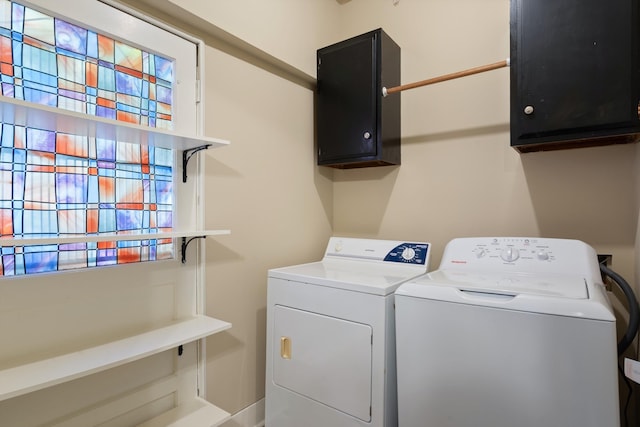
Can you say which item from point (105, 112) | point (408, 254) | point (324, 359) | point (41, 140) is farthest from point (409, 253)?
point (41, 140)

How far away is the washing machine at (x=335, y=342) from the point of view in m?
1.36

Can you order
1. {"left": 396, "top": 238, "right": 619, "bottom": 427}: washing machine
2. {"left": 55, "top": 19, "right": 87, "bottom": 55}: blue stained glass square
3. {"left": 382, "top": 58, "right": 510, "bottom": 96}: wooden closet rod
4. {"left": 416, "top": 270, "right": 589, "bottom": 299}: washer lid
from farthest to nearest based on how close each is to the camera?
1. {"left": 382, "top": 58, "right": 510, "bottom": 96}: wooden closet rod
2. {"left": 55, "top": 19, "right": 87, "bottom": 55}: blue stained glass square
3. {"left": 416, "top": 270, "right": 589, "bottom": 299}: washer lid
4. {"left": 396, "top": 238, "right": 619, "bottom": 427}: washing machine

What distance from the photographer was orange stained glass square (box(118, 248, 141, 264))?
1.41 metres

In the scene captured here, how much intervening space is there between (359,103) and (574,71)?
1056mm

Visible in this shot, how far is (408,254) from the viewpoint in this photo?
1.86m

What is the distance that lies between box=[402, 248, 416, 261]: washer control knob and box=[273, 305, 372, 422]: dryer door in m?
0.59

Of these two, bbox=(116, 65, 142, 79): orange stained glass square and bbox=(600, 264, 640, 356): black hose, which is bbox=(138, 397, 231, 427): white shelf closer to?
bbox=(116, 65, 142, 79): orange stained glass square

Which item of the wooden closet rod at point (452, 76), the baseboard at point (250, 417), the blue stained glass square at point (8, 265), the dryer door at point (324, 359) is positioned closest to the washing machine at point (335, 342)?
the dryer door at point (324, 359)

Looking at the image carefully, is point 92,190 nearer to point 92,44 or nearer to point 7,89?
point 7,89

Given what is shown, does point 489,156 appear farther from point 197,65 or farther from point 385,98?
point 197,65

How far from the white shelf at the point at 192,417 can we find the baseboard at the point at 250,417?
1.05 feet

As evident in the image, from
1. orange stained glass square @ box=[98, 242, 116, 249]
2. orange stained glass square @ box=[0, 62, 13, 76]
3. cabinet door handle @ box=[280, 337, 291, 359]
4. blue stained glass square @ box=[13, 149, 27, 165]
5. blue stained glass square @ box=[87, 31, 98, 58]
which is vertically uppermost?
blue stained glass square @ box=[87, 31, 98, 58]

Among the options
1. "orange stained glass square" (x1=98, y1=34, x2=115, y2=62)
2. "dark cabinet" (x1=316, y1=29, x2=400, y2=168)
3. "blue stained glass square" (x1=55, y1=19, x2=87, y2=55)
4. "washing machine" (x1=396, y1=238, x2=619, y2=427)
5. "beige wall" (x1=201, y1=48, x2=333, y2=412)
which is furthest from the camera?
"dark cabinet" (x1=316, y1=29, x2=400, y2=168)

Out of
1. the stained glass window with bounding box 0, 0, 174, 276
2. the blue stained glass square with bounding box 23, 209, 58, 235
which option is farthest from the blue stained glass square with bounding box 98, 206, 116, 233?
the blue stained glass square with bounding box 23, 209, 58, 235
